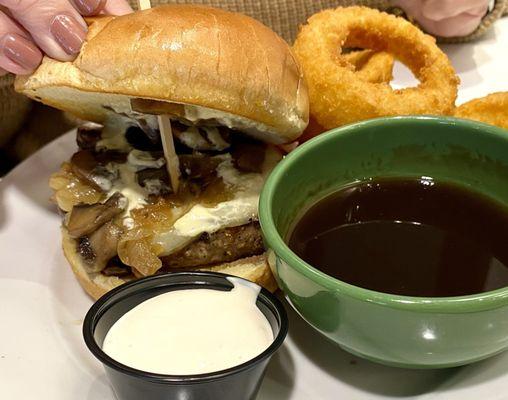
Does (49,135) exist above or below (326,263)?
below

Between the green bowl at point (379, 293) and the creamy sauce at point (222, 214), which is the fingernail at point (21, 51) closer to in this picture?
the creamy sauce at point (222, 214)

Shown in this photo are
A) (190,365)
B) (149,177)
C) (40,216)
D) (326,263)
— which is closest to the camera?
(190,365)

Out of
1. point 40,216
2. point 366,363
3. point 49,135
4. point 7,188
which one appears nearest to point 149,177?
point 40,216

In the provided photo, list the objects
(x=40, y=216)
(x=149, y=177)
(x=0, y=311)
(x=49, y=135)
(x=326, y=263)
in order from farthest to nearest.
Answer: (x=49, y=135) < (x=40, y=216) < (x=149, y=177) < (x=0, y=311) < (x=326, y=263)

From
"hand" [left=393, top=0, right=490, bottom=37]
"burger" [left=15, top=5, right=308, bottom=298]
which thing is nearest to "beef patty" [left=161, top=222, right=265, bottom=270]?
"burger" [left=15, top=5, right=308, bottom=298]

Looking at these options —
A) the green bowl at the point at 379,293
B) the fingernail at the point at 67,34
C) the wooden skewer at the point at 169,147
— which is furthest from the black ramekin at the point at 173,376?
the fingernail at the point at 67,34

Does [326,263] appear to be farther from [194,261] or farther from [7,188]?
[7,188]

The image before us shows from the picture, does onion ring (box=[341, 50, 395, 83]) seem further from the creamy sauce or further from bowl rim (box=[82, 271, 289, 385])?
bowl rim (box=[82, 271, 289, 385])
